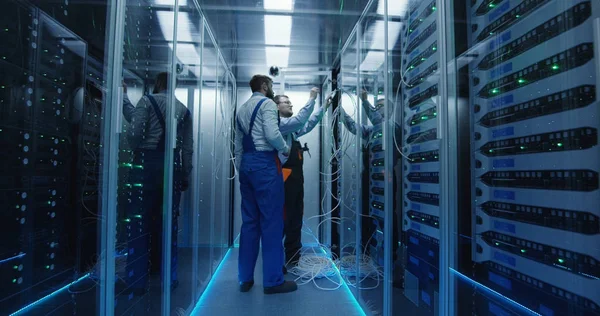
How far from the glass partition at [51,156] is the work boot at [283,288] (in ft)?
4.43

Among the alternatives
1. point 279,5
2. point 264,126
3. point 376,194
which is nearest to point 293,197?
point 264,126

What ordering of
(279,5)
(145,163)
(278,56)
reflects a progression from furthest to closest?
(278,56) → (279,5) → (145,163)

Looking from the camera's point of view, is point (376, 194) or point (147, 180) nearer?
point (147, 180)

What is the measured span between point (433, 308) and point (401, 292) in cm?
32

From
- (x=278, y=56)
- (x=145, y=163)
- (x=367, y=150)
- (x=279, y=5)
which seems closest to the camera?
(x=145, y=163)

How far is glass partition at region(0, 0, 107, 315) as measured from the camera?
1.23 m

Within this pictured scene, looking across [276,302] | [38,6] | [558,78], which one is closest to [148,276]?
[276,302]

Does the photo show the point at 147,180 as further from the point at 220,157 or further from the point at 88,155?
the point at 220,157

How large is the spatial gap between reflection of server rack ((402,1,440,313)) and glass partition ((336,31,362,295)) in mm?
767

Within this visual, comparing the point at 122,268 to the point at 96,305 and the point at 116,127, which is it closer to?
the point at 96,305

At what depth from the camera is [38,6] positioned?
1.33 m

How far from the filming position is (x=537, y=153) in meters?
1.07

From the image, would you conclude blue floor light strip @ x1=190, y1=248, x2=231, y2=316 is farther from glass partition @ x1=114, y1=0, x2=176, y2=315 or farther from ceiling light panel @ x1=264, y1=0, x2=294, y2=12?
ceiling light panel @ x1=264, y1=0, x2=294, y2=12

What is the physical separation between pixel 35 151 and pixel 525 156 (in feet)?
6.08
